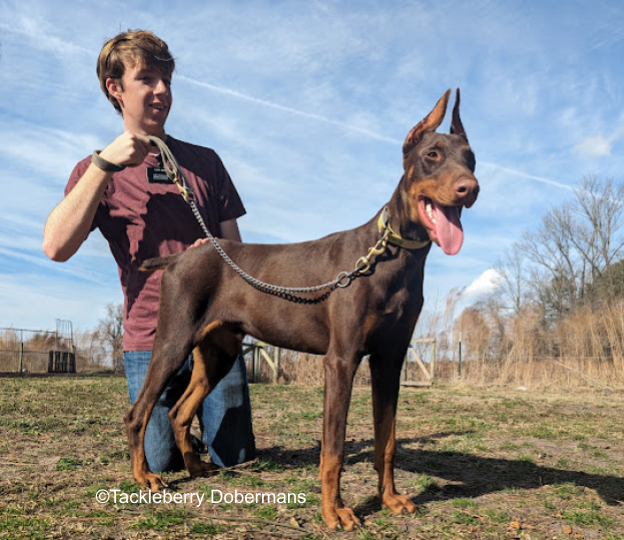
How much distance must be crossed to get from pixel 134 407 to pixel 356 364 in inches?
61.0

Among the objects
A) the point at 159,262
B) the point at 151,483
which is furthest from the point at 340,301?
the point at 151,483

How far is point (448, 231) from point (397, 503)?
1.67 m

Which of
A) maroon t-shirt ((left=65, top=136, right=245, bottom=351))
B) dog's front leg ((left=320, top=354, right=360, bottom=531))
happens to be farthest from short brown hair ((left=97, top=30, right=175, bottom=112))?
dog's front leg ((left=320, top=354, right=360, bottom=531))

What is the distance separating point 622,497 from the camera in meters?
3.78

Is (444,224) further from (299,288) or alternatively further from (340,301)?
(299,288)

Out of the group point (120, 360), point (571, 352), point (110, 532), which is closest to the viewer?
point (110, 532)

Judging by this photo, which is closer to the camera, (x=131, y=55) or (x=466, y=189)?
(x=466, y=189)

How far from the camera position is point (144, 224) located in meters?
4.09

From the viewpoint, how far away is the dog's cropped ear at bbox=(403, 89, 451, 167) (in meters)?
2.89

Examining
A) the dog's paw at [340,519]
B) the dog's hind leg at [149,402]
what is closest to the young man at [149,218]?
the dog's hind leg at [149,402]

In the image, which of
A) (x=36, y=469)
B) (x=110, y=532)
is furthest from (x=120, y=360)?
(x=110, y=532)

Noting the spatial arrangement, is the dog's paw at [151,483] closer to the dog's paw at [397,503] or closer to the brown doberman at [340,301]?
the brown doberman at [340,301]

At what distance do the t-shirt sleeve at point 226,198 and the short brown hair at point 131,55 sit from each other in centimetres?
92

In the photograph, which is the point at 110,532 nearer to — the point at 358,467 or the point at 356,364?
the point at 356,364
